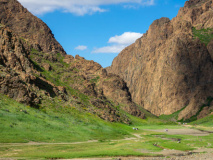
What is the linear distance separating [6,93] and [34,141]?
3032cm

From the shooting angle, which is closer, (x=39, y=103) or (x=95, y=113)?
(x=39, y=103)

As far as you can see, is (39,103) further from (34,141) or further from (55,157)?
(55,157)

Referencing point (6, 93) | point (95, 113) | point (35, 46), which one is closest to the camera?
point (6, 93)

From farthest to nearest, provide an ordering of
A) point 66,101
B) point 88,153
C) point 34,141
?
point 66,101, point 34,141, point 88,153

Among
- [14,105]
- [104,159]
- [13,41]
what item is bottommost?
[104,159]

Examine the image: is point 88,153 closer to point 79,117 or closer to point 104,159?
point 104,159

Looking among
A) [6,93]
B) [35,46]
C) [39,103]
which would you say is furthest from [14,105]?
[35,46]

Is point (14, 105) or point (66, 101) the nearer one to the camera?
point (14, 105)

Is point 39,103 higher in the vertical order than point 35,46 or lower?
lower

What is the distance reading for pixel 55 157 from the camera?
43000 millimetres

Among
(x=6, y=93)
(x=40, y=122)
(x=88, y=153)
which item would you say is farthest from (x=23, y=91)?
(x=88, y=153)

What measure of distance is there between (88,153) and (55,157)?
7315 mm

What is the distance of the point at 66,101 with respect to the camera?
113 m

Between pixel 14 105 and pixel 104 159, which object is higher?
pixel 14 105
